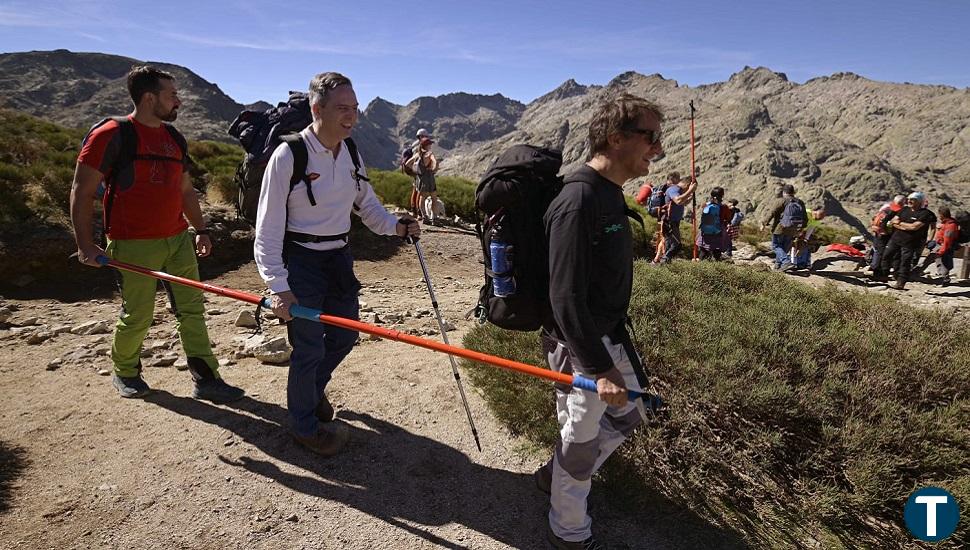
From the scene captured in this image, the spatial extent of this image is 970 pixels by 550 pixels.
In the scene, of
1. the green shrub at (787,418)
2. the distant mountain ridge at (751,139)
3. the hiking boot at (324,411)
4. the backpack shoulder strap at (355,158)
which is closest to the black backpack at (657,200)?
the green shrub at (787,418)

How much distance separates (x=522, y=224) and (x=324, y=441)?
2.24 meters

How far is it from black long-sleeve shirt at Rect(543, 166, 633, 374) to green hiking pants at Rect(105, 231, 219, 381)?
3.36 metres

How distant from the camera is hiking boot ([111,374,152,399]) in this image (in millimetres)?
4328

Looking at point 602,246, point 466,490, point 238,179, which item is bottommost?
point 466,490

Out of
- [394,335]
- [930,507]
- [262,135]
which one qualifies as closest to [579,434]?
[394,335]

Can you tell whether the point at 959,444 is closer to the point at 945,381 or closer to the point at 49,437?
the point at 945,381

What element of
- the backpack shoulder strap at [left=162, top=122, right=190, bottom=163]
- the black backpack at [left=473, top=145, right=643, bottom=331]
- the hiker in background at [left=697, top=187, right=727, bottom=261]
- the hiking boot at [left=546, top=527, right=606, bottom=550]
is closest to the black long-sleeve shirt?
the black backpack at [left=473, top=145, right=643, bottom=331]

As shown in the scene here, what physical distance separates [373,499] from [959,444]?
4.26m

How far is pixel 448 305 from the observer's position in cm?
773

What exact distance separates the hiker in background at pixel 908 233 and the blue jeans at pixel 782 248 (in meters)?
2.18

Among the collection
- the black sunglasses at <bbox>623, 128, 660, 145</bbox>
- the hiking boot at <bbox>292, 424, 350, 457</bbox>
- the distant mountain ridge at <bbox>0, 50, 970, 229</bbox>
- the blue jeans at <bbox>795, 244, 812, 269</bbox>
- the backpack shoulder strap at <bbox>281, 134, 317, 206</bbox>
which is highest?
the distant mountain ridge at <bbox>0, 50, 970, 229</bbox>

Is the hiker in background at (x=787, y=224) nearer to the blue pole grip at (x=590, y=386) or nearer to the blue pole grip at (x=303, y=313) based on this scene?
the blue pole grip at (x=590, y=386)

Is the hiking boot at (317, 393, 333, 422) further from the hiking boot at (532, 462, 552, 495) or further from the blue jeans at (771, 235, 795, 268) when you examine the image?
the blue jeans at (771, 235, 795, 268)

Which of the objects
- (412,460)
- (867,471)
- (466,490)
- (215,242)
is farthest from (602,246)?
(215,242)
